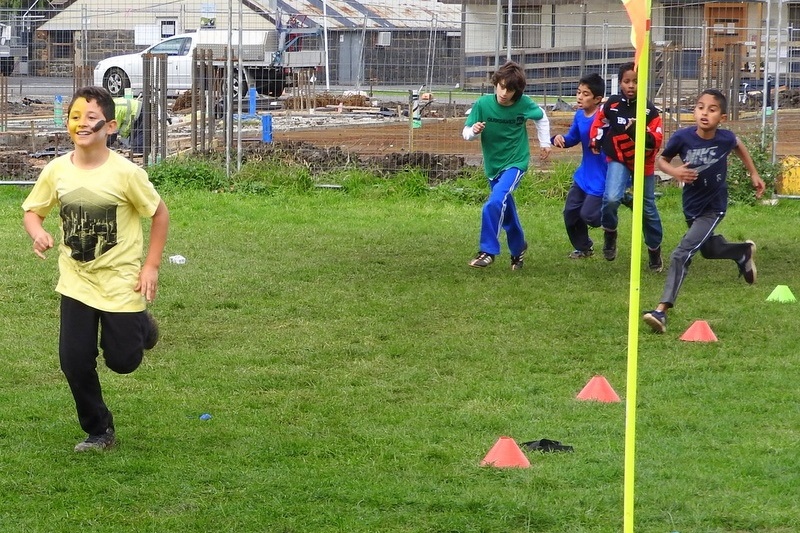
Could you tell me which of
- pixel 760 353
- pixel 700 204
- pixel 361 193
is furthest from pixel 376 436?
pixel 361 193

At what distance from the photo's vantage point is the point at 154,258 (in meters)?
5.64

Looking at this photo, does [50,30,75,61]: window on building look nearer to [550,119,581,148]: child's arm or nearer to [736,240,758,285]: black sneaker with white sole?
[550,119,581,148]: child's arm

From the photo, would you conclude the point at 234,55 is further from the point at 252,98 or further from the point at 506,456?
the point at 506,456

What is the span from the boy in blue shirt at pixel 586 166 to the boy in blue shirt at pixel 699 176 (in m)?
2.17

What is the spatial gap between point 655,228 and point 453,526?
653cm

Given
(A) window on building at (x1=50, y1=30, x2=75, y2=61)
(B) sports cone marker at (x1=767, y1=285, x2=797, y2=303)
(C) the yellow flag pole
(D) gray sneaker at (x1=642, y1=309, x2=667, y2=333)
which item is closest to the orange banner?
(C) the yellow flag pole

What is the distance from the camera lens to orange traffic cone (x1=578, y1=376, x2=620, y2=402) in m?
6.66

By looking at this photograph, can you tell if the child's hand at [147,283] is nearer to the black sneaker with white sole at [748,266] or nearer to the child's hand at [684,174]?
the child's hand at [684,174]

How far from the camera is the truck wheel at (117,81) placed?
2562 centimetres

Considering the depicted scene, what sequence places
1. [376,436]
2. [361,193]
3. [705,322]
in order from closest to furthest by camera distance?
[376,436], [705,322], [361,193]

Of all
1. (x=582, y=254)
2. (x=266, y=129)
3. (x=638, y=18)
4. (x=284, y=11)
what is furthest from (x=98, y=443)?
(x=284, y=11)

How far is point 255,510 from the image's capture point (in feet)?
16.4

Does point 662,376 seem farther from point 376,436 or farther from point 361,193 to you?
point 361,193

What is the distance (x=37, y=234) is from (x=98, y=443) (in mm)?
1040
